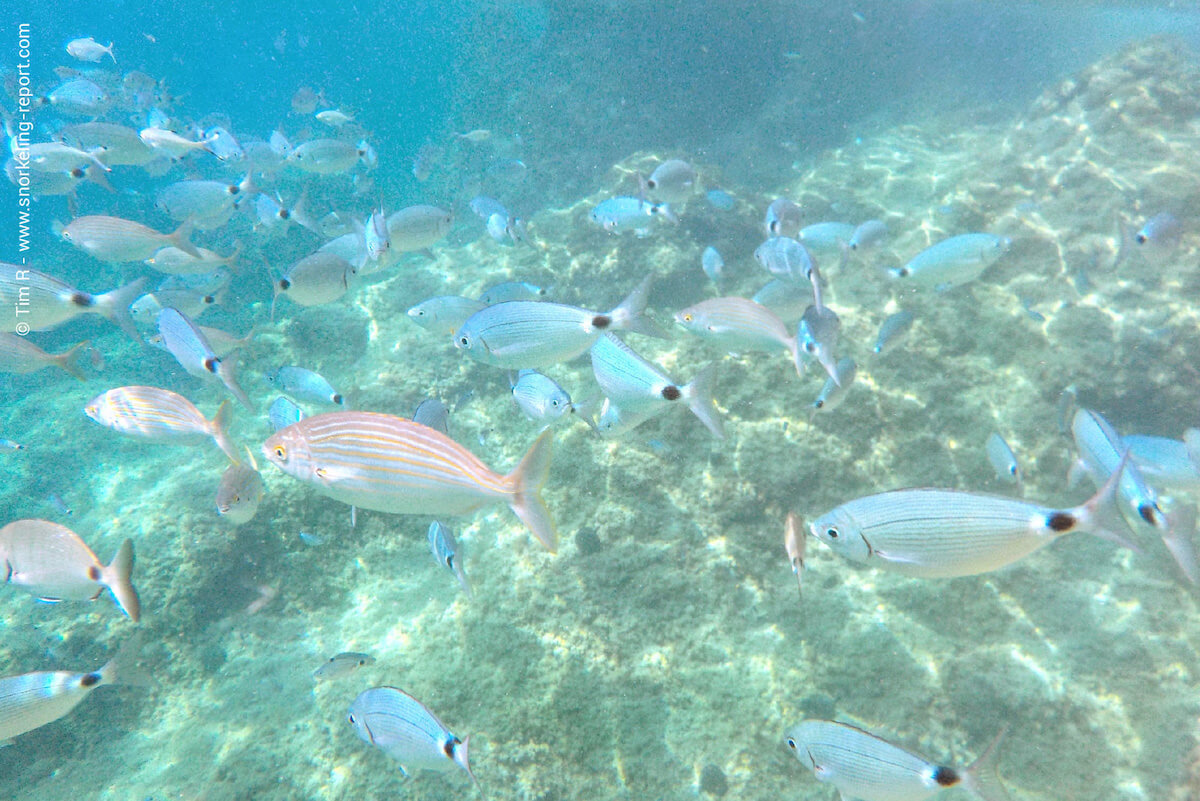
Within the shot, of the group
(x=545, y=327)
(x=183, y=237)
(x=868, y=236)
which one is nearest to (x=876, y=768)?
(x=545, y=327)

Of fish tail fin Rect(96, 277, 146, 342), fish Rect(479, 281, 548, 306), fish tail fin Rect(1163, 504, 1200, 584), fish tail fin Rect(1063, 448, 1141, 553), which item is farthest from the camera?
fish Rect(479, 281, 548, 306)

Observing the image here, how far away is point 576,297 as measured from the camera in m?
7.62

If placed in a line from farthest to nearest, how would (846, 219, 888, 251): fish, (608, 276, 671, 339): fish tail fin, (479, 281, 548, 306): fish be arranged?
(479, 281, 548, 306): fish → (846, 219, 888, 251): fish → (608, 276, 671, 339): fish tail fin

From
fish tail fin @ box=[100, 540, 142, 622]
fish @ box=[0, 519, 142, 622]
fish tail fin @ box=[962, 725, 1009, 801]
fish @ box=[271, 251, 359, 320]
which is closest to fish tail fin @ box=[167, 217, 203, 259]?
fish @ box=[271, 251, 359, 320]

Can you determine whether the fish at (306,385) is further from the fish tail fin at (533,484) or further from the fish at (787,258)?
the fish at (787,258)

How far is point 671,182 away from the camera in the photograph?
17.4ft

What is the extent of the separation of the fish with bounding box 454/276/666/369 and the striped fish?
930 millimetres

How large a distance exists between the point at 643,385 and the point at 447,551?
1.68 m

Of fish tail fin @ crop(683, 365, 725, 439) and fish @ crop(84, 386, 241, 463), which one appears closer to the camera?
fish tail fin @ crop(683, 365, 725, 439)

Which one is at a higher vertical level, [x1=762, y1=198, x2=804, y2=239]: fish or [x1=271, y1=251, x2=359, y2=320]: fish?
[x1=271, y1=251, x2=359, y2=320]: fish

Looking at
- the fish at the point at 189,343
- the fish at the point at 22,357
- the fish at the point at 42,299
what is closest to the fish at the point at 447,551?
the fish at the point at 189,343

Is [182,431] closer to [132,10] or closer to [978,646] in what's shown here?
[978,646]

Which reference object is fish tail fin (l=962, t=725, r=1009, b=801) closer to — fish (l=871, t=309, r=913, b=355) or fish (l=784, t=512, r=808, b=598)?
fish (l=784, t=512, r=808, b=598)

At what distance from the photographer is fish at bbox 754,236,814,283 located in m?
3.89
